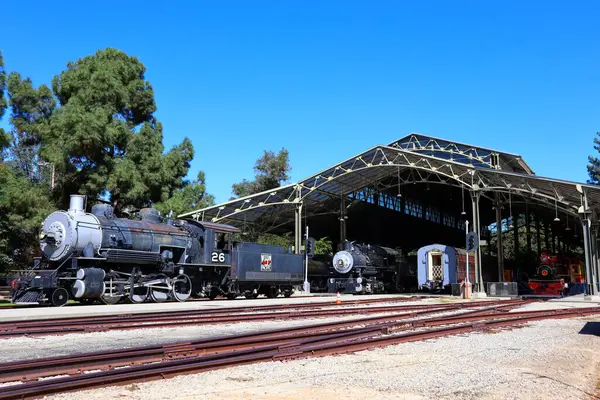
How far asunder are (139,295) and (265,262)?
662 centimetres

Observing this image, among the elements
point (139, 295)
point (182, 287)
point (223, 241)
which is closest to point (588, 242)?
point (223, 241)

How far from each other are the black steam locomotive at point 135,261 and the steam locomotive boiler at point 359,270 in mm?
7202

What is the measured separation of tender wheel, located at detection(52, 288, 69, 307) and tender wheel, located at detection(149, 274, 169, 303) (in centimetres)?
335

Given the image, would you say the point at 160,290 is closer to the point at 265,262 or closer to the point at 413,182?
the point at 265,262

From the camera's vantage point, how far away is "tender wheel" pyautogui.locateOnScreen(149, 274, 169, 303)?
65.5ft

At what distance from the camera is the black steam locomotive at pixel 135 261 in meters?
17.3

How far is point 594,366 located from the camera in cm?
792

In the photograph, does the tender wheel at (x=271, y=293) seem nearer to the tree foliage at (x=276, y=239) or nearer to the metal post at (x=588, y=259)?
the metal post at (x=588, y=259)

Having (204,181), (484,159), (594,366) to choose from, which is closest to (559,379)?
(594,366)

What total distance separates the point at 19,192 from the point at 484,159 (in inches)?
1114

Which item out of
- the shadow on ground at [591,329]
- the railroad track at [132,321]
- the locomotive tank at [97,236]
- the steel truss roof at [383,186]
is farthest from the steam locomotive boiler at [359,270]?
the shadow on ground at [591,329]

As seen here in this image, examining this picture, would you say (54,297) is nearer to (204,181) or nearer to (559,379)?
(559,379)

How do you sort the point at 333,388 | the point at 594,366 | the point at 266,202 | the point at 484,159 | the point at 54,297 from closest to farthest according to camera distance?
the point at 333,388 → the point at 594,366 → the point at 54,297 → the point at 484,159 → the point at 266,202

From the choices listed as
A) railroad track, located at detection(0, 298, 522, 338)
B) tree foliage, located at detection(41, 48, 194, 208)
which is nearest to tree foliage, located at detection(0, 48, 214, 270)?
tree foliage, located at detection(41, 48, 194, 208)
